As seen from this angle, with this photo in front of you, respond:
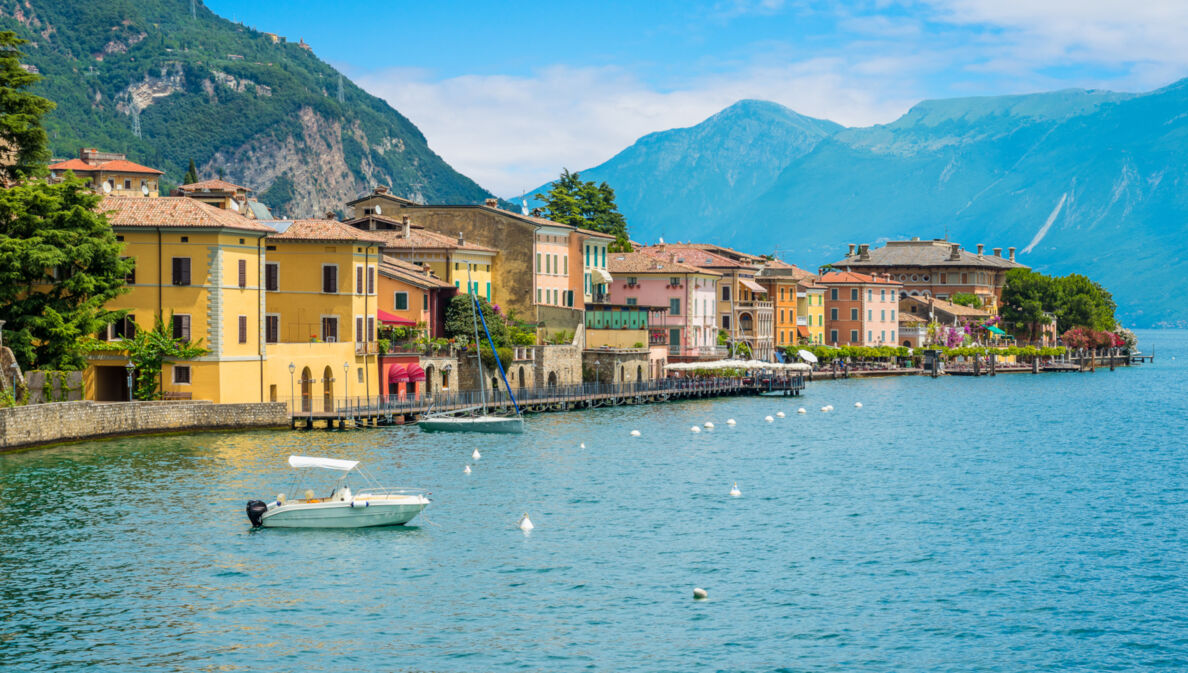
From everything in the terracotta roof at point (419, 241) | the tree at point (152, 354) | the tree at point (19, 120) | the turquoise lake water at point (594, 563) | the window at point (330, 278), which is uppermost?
the tree at point (19, 120)

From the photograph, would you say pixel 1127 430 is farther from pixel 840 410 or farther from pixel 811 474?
pixel 811 474

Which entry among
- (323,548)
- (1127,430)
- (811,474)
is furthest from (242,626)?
(1127,430)

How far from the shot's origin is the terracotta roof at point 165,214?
66.9 m

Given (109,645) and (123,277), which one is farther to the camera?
(123,277)

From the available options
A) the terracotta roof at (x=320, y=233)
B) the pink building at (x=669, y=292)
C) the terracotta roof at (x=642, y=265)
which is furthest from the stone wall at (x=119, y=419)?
the terracotta roof at (x=642, y=265)

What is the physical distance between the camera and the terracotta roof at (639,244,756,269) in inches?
5133

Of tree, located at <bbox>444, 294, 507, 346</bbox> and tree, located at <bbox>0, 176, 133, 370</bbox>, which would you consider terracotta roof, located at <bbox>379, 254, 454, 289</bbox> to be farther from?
tree, located at <bbox>0, 176, 133, 370</bbox>

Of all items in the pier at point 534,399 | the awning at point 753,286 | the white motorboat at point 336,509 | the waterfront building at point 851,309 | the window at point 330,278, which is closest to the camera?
the white motorboat at point 336,509

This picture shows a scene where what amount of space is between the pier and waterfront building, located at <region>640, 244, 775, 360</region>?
13.1 m

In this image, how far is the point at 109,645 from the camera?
31.5 meters

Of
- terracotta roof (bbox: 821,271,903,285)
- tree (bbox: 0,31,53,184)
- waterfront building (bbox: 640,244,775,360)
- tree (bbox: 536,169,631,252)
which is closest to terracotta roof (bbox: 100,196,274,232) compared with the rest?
tree (bbox: 0,31,53,184)

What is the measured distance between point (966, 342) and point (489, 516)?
140 m

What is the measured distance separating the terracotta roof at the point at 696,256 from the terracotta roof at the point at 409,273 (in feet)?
138

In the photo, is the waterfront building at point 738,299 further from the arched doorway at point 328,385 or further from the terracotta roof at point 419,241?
the arched doorway at point 328,385
